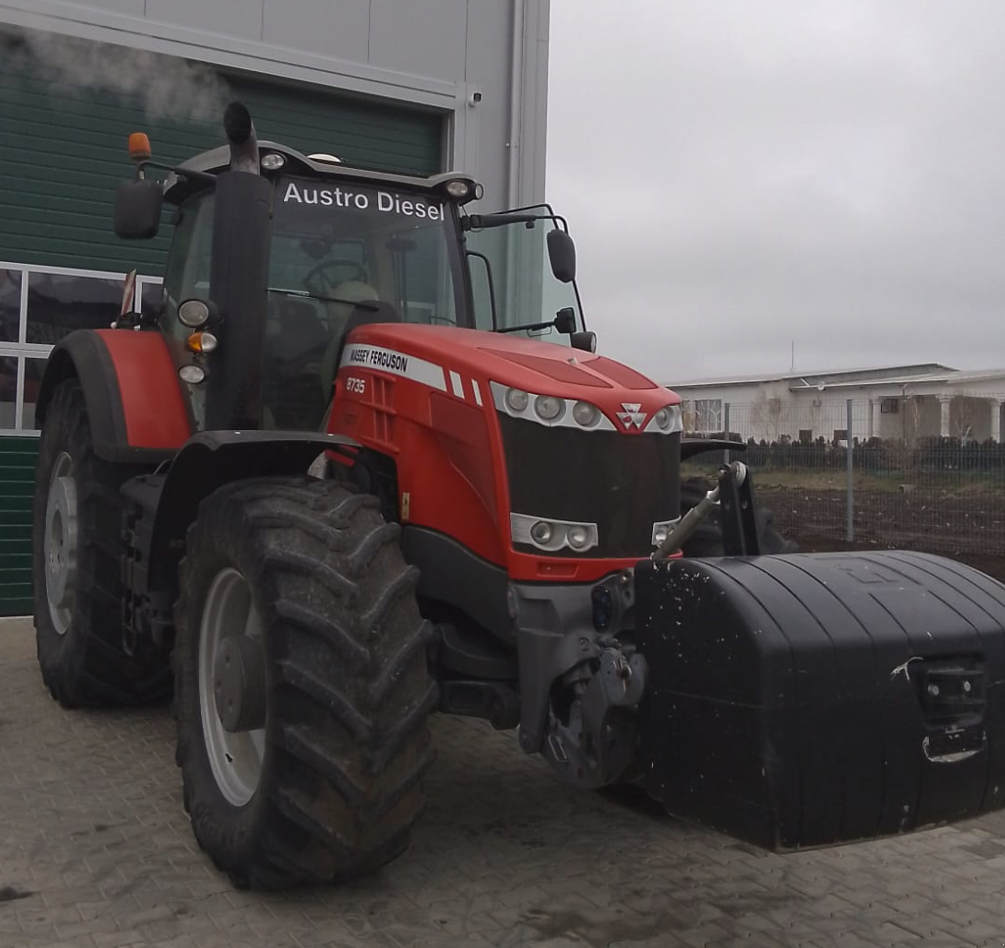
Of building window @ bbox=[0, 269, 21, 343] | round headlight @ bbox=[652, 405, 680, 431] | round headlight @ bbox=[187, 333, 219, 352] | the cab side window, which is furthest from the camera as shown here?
building window @ bbox=[0, 269, 21, 343]

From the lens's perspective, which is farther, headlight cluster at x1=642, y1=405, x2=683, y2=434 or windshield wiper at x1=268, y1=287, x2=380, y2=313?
windshield wiper at x1=268, y1=287, x2=380, y2=313

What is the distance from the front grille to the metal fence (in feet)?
26.9

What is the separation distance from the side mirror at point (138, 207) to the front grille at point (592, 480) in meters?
1.97

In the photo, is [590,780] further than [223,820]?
No

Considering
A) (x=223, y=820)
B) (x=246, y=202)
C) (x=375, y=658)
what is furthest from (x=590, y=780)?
(x=246, y=202)

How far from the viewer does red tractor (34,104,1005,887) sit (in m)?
2.81

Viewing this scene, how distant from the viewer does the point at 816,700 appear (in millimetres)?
2734

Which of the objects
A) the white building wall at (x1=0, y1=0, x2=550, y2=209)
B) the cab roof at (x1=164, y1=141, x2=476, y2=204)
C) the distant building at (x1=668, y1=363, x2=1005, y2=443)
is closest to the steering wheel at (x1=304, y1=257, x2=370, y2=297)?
the cab roof at (x1=164, y1=141, x2=476, y2=204)

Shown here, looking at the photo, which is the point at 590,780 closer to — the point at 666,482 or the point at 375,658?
the point at 375,658

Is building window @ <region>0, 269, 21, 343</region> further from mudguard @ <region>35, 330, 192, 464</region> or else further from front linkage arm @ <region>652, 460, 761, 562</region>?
front linkage arm @ <region>652, 460, 761, 562</region>

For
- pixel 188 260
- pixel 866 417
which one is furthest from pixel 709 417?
pixel 188 260

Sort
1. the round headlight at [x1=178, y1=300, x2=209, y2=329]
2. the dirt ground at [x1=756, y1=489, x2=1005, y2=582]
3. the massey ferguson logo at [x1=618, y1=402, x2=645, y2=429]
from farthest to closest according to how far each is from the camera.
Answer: the dirt ground at [x1=756, y1=489, x2=1005, y2=582] → the round headlight at [x1=178, y1=300, x2=209, y2=329] → the massey ferguson logo at [x1=618, y1=402, x2=645, y2=429]

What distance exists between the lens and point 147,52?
810 centimetres

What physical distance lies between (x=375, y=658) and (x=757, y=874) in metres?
1.54
